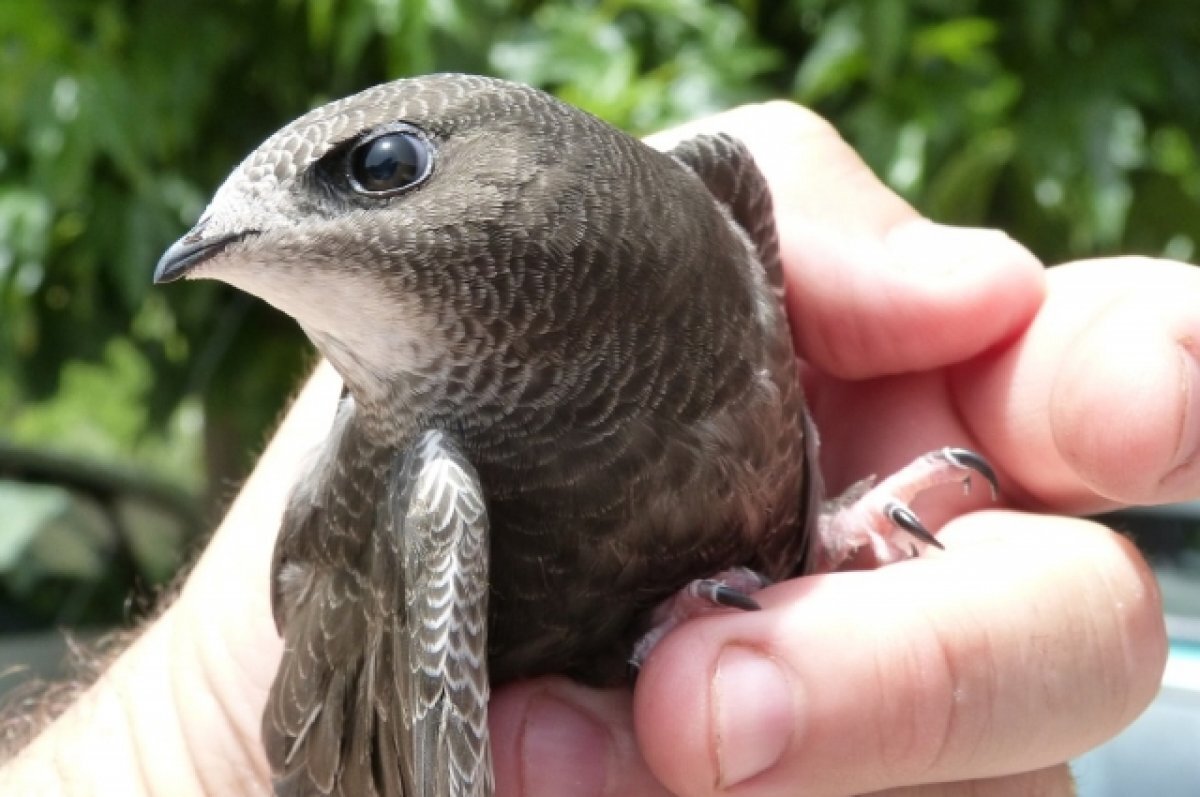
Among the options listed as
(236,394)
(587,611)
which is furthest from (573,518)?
(236,394)

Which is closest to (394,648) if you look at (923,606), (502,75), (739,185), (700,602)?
(700,602)

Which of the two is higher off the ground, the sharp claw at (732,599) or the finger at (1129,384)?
the finger at (1129,384)

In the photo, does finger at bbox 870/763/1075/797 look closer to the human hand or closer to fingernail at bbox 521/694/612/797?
the human hand

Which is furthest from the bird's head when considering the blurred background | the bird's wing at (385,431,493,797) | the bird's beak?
the blurred background

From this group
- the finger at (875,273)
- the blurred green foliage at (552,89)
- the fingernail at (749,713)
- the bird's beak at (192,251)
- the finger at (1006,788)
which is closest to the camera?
the bird's beak at (192,251)

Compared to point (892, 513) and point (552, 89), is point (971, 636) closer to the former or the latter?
point (892, 513)

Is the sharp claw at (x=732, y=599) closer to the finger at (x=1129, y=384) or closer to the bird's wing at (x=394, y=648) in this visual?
the bird's wing at (x=394, y=648)

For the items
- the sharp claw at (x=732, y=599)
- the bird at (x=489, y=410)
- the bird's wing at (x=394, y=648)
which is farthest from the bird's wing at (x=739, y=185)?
the bird's wing at (x=394, y=648)
